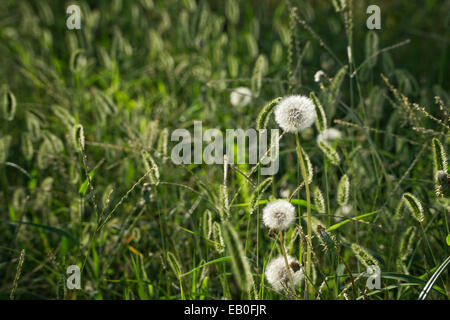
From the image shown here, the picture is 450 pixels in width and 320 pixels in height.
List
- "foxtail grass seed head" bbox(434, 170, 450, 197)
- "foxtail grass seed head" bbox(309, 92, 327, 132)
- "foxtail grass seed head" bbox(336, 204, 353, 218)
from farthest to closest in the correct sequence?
"foxtail grass seed head" bbox(336, 204, 353, 218) → "foxtail grass seed head" bbox(309, 92, 327, 132) → "foxtail grass seed head" bbox(434, 170, 450, 197)

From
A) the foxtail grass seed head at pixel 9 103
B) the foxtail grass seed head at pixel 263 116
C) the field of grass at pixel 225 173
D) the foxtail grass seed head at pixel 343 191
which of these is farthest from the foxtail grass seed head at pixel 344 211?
the foxtail grass seed head at pixel 9 103

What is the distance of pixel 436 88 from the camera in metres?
1.66

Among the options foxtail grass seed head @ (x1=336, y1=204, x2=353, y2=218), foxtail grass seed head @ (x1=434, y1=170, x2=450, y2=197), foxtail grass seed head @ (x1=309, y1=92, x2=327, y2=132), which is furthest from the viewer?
foxtail grass seed head @ (x1=336, y1=204, x2=353, y2=218)

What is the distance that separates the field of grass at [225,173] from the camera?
3.63 ft

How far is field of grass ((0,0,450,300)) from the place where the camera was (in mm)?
1106

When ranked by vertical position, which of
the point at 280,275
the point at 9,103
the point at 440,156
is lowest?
the point at 280,275

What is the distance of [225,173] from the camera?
1023mm

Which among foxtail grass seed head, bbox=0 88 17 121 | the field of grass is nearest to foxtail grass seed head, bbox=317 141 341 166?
the field of grass

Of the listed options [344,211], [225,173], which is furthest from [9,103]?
[344,211]

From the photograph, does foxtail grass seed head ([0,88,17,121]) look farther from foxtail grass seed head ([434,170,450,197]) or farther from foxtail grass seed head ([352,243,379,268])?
foxtail grass seed head ([434,170,450,197])

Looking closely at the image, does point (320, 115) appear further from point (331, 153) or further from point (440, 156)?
point (440, 156)
